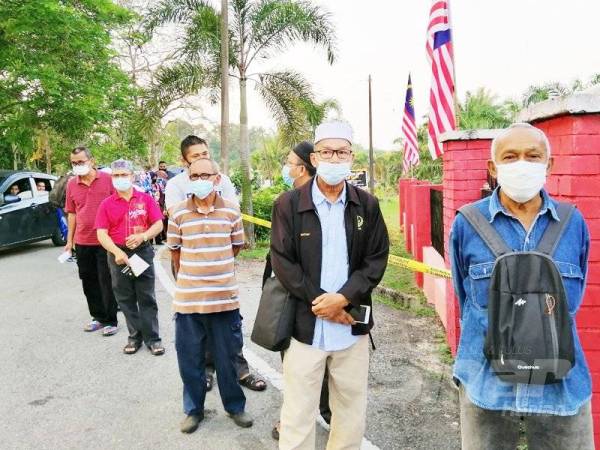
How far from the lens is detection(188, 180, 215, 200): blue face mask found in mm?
3395

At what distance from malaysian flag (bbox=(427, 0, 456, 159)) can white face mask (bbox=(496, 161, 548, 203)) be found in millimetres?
4057

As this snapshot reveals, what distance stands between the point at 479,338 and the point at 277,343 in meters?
1.00

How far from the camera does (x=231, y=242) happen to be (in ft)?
11.9

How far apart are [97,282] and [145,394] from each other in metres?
2.09

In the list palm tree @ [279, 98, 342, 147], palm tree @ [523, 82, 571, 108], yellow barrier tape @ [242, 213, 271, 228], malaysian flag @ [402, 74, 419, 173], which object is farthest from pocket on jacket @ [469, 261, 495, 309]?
palm tree @ [523, 82, 571, 108]

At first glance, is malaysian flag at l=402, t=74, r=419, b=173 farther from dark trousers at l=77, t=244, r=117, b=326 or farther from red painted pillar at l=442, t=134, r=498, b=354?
dark trousers at l=77, t=244, r=117, b=326

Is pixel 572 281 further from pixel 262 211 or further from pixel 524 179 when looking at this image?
pixel 262 211

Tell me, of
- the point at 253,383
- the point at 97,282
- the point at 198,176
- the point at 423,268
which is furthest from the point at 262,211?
the point at 198,176

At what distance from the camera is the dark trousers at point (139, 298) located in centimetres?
480

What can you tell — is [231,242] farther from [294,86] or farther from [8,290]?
[294,86]

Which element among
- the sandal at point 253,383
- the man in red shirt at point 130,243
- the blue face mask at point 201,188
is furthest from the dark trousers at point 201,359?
the man in red shirt at point 130,243

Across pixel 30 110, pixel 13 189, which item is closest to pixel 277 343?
pixel 13 189

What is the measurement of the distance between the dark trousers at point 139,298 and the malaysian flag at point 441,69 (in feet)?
11.2

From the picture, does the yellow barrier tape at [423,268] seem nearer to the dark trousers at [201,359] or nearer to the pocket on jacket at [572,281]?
the dark trousers at [201,359]
